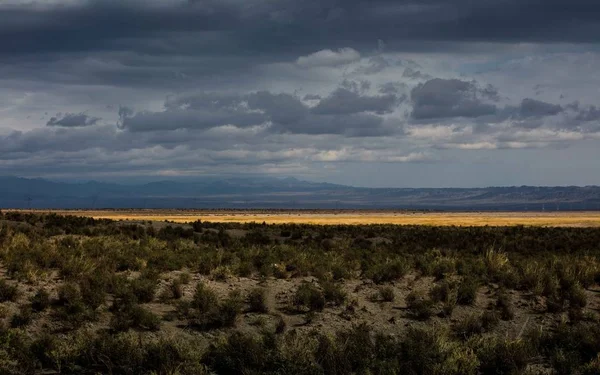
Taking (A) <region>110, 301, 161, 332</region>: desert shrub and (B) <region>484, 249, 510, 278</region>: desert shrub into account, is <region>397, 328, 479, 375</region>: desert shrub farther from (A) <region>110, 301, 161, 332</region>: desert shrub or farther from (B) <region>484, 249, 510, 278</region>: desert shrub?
(B) <region>484, 249, 510, 278</region>: desert shrub

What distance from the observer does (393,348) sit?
722 inches

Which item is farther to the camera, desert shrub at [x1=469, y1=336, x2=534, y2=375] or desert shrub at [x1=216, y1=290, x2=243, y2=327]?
desert shrub at [x1=216, y1=290, x2=243, y2=327]

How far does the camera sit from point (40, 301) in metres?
20.6

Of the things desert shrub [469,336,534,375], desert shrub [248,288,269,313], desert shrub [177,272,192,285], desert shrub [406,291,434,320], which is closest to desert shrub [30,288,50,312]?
desert shrub [177,272,192,285]

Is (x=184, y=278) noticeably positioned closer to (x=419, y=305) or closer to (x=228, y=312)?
(x=228, y=312)

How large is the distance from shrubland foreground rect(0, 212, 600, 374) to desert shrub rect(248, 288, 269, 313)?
7 cm

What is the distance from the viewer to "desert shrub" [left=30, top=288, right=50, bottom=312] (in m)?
20.5

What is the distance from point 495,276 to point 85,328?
15020 millimetres

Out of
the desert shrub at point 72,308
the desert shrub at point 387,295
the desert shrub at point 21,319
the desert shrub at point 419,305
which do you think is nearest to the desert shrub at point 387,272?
the desert shrub at point 387,295

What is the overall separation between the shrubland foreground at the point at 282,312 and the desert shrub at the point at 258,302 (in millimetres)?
66

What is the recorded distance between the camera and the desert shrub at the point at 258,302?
21.9 metres

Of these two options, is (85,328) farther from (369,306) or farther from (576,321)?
(576,321)

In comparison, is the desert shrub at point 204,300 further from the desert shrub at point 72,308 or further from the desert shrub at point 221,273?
the desert shrub at point 221,273

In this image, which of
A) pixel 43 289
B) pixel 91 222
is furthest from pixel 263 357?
pixel 91 222
